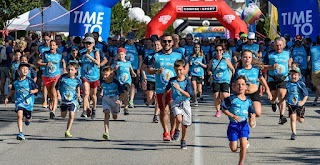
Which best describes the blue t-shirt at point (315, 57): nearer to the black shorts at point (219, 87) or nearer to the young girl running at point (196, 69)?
the young girl running at point (196, 69)

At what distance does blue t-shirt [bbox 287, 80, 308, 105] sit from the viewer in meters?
11.9

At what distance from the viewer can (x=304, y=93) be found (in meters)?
12.0

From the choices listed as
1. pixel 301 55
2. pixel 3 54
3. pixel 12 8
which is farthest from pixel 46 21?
pixel 301 55

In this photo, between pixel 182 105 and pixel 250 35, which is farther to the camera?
pixel 250 35

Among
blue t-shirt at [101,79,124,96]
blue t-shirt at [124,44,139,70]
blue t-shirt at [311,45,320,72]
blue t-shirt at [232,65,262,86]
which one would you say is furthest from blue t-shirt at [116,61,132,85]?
blue t-shirt at [311,45,320,72]

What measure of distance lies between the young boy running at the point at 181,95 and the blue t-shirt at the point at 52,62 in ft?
19.2

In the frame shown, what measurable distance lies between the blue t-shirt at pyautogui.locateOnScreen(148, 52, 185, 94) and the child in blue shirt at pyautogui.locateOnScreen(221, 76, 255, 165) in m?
2.72

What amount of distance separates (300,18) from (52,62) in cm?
925

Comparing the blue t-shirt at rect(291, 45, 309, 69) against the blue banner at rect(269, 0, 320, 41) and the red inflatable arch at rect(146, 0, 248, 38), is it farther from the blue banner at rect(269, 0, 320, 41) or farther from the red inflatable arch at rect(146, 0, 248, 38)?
the red inflatable arch at rect(146, 0, 248, 38)

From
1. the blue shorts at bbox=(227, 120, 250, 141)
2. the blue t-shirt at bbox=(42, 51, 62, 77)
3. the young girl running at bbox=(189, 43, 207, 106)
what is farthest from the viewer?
the young girl running at bbox=(189, 43, 207, 106)

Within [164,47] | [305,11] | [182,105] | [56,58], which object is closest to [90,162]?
[182,105]

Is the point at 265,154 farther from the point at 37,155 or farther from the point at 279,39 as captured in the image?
the point at 279,39

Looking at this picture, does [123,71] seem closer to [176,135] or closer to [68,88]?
[68,88]

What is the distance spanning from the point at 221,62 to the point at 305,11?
7682 millimetres
